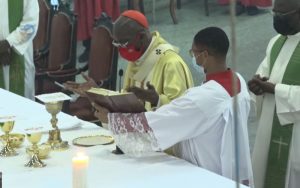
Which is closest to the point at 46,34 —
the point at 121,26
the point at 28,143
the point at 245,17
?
the point at 121,26

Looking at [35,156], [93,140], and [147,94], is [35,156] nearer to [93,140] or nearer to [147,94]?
[93,140]

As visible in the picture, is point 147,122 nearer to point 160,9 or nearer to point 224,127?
point 224,127

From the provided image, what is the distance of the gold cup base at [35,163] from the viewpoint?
9.09 feet

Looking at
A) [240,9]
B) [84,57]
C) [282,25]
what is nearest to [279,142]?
[282,25]

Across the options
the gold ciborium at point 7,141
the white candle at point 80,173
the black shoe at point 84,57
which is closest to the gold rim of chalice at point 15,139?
the gold ciborium at point 7,141

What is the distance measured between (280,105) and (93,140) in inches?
40.0

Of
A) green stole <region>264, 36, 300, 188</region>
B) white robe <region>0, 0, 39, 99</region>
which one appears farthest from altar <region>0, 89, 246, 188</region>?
white robe <region>0, 0, 39, 99</region>

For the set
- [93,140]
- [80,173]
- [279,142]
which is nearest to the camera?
[80,173]

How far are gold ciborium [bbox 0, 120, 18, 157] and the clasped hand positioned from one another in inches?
49.2

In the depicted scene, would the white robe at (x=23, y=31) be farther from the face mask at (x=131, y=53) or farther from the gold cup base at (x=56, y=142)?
the gold cup base at (x=56, y=142)

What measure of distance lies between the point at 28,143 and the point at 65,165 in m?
0.42

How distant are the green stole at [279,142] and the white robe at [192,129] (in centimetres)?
77

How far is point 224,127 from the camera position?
288cm

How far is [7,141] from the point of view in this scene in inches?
118
